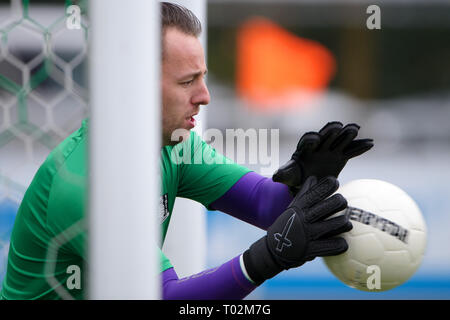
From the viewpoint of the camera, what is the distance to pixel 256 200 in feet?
4.92

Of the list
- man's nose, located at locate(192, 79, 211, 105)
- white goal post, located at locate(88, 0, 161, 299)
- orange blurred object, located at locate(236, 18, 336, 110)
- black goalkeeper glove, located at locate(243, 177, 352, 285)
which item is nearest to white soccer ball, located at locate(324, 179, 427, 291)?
black goalkeeper glove, located at locate(243, 177, 352, 285)

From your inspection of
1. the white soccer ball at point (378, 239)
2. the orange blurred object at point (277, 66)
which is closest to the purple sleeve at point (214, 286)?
the white soccer ball at point (378, 239)

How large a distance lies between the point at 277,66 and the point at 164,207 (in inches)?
177

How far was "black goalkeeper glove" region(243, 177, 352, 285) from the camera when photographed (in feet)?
3.73

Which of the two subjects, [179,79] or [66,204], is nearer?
[66,204]

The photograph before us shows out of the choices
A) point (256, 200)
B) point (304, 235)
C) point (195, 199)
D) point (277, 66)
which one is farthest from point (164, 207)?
point (277, 66)

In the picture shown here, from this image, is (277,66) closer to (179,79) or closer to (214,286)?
(179,79)

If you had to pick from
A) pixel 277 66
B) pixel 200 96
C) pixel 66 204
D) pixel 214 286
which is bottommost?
pixel 214 286

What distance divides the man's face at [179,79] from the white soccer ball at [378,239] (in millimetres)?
375

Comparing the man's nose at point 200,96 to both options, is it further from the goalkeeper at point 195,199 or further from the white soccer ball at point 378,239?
the white soccer ball at point 378,239

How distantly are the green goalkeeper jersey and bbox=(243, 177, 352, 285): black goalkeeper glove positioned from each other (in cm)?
20
